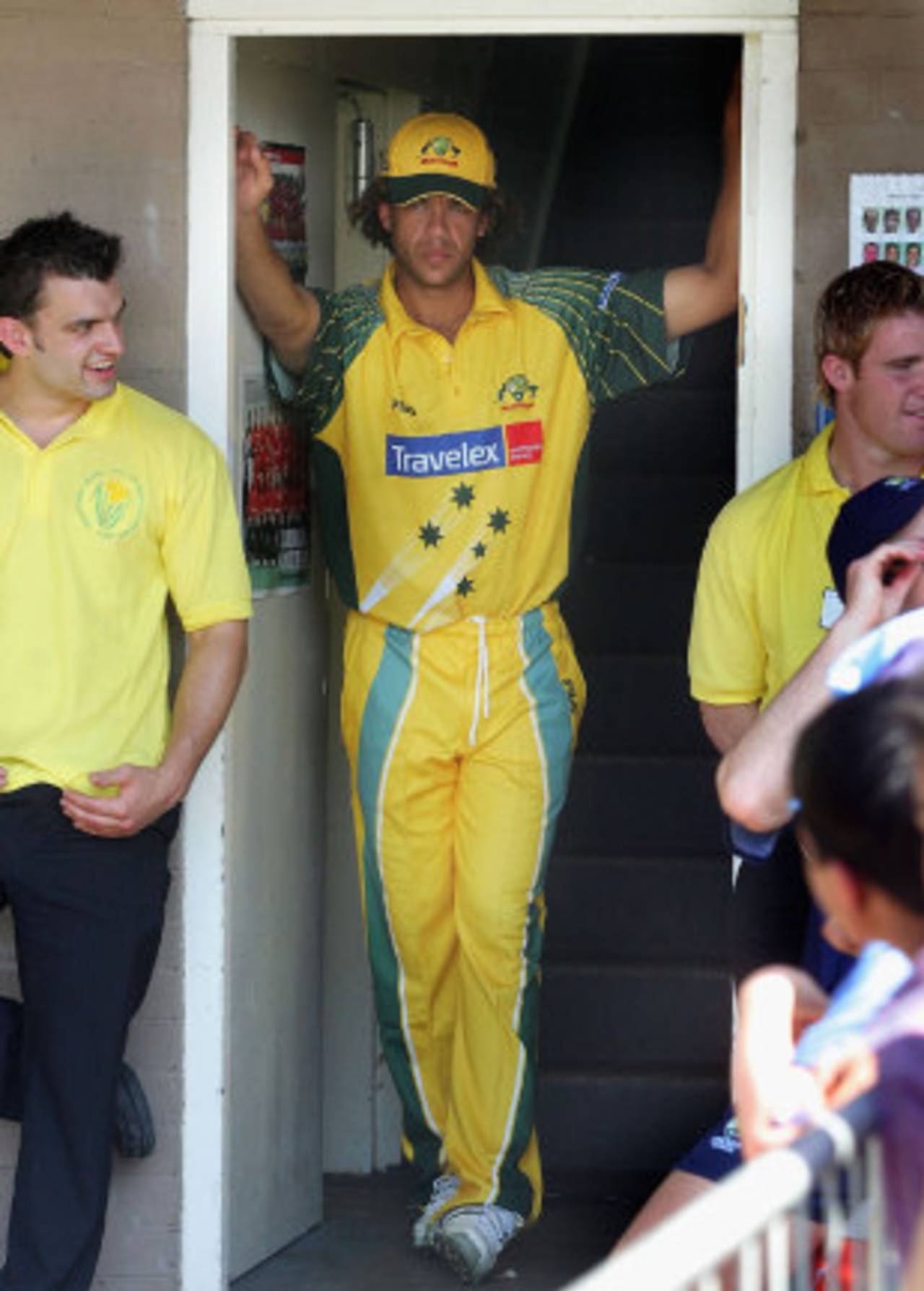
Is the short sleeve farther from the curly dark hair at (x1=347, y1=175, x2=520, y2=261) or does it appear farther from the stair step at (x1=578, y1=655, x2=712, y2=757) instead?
the stair step at (x1=578, y1=655, x2=712, y2=757)

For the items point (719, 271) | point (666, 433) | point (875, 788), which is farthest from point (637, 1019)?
point (875, 788)

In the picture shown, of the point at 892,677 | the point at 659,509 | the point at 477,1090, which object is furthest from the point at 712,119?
the point at 892,677

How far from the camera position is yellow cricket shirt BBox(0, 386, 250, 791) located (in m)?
4.85

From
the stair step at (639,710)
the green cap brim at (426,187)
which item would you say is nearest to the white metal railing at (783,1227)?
the green cap brim at (426,187)

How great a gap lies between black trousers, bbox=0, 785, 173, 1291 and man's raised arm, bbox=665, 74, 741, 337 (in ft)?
4.78

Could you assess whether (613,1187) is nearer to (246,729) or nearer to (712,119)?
(246,729)

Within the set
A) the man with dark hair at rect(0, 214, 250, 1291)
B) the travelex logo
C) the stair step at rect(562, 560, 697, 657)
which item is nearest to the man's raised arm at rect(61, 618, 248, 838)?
the man with dark hair at rect(0, 214, 250, 1291)

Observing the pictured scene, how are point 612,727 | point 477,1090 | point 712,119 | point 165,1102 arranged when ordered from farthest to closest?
point 712,119 → point 612,727 → point 477,1090 → point 165,1102

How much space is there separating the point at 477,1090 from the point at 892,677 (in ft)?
9.25

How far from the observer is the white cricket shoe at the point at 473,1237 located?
5.43m

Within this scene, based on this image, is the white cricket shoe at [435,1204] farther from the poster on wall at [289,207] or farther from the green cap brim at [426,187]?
the green cap brim at [426,187]

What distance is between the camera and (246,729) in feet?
17.7

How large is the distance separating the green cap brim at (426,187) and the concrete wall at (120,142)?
55 cm

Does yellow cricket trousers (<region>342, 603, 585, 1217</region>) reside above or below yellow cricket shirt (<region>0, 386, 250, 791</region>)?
below
